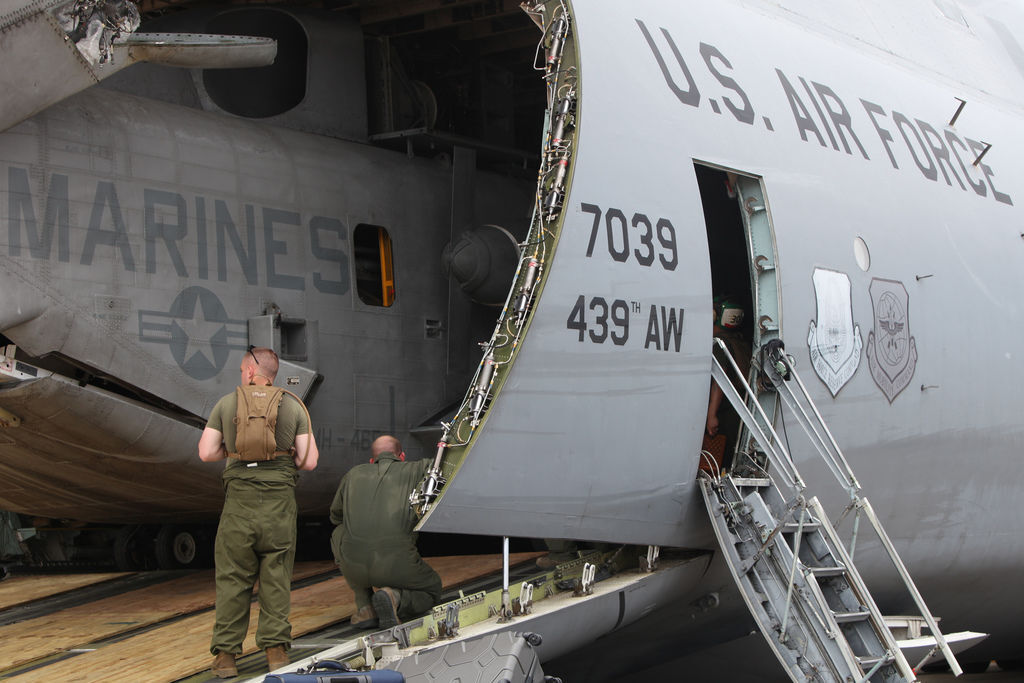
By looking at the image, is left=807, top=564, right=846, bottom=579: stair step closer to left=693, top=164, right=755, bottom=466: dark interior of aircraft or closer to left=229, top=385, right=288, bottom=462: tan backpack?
left=693, top=164, right=755, bottom=466: dark interior of aircraft

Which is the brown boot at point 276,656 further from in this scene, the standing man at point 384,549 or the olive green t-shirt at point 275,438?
the olive green t-shirt at point 275,438

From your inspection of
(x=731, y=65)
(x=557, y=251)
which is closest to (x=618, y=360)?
(x=557, y=251)

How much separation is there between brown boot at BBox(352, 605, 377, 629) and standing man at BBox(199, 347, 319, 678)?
30.1 inches

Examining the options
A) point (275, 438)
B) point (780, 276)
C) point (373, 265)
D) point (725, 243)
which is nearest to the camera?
point (275, 438)

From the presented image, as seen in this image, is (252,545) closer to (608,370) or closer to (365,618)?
(365,618)

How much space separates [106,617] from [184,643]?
4.45 ft

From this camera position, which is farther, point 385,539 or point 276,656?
point 385,539

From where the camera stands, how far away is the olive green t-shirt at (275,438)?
18.6ft

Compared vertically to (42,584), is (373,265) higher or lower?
higher

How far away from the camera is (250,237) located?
322 inches

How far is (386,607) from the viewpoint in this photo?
20.0 feet

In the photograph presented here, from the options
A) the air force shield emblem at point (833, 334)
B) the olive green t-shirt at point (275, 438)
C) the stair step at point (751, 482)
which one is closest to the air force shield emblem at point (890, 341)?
the air force shield emblem at point (833, 334)

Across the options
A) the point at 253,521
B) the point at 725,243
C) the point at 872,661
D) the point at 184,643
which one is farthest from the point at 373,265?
the point at 872,661

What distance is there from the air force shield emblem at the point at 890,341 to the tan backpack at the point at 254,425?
4062mm
